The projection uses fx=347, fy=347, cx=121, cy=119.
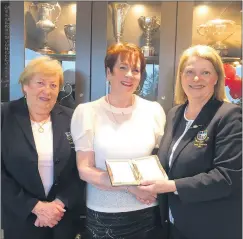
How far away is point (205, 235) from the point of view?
5.05 feet

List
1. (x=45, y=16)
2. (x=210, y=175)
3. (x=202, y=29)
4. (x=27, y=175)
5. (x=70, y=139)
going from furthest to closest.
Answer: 1. (x=45, y=16)
2. (x=202, y=29)
3. (x=70, y=139)
4. (x=27, y=175)
5. (x=210, y=175)

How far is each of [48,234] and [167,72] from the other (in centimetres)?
119

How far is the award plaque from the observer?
148cm

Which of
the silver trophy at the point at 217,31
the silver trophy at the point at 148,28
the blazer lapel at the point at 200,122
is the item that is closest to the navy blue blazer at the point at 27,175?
the blazer lapel at the point at 200,122

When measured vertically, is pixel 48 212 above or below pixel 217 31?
below

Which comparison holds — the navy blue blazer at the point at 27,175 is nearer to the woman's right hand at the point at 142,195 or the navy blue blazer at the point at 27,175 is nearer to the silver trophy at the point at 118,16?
the woman's right hand at the point at 142,195

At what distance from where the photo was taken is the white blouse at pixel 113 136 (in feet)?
5.39

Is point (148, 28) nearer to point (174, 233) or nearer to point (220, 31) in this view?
point (220, 31)

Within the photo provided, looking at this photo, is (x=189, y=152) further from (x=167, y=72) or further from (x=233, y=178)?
(x=167, y=72)

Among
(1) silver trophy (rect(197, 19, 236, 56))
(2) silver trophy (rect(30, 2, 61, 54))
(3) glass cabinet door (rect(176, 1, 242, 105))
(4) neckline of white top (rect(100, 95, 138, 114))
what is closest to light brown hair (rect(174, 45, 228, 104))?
(4) neckline of white top (rect(100, 95, 138, 114))

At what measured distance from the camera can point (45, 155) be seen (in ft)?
5.60

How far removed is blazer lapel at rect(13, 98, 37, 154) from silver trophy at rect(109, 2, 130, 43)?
81 cm

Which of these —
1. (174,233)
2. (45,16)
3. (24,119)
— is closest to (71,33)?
(45,16)

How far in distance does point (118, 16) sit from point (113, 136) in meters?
0.98
